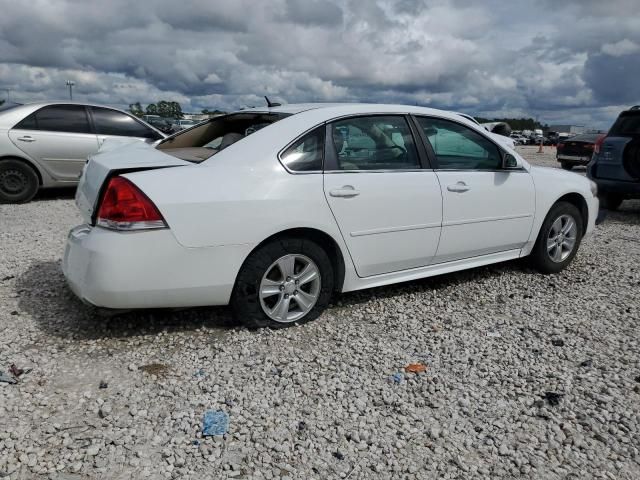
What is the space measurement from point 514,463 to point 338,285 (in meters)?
1.74

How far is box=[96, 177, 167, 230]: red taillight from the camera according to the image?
3027 millimetres

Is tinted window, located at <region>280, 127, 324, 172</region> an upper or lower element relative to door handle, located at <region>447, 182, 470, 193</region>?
upper

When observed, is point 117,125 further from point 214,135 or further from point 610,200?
point 610,200

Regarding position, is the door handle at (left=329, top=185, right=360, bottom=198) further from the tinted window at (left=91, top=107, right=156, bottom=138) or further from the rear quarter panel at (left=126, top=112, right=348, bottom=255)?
the tinted window at (left=91, top=107, right=156, bottom=138)

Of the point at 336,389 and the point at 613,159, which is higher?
the point at 613,159

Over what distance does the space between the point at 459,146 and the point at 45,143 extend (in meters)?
6.41

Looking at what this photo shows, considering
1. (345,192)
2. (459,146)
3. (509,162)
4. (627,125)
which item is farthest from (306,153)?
(627,125)

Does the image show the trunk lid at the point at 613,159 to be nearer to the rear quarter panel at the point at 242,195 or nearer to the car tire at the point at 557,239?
the car tire at the point at 557,239

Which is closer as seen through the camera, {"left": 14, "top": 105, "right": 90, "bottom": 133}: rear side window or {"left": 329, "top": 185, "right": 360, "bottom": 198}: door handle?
{"left": 329, "top": 185, "right": 360, "bottom": 198}: door handle

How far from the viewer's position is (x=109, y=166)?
330cm

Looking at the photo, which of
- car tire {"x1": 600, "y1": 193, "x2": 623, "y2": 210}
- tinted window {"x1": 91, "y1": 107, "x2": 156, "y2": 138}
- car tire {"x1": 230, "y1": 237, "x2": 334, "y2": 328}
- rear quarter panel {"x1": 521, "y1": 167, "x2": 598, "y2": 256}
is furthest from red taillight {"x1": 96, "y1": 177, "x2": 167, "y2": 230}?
car tire {"x1": 600, "y1": 193, "x2": 623, "y2": 210}

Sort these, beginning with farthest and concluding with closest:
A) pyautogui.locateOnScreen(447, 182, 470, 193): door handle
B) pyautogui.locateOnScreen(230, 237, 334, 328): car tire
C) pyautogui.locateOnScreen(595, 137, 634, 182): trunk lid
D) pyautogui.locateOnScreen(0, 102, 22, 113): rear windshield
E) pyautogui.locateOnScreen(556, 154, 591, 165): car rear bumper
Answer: pyautogui.locateOnScreen(556, 154, 591, 165): car rear bumper → pyautogui.locateOnScreen(595, 137, 634, 182): trunk lid → pyautogui.locateOnScreen(0, 102, 22, 113): rear windshield → pyautogui.locateOnScreen(447, 182, 470, 193): door handle → pyautogui.locateOnScreen(230, 237, 334, 328): car tire

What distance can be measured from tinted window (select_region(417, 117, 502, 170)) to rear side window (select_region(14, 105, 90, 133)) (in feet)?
20.3

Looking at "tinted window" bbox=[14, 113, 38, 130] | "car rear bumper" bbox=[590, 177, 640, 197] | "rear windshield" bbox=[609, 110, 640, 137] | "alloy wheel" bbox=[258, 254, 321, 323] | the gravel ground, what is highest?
"rear windshield" bbox=[609, 110, 640, 137]
